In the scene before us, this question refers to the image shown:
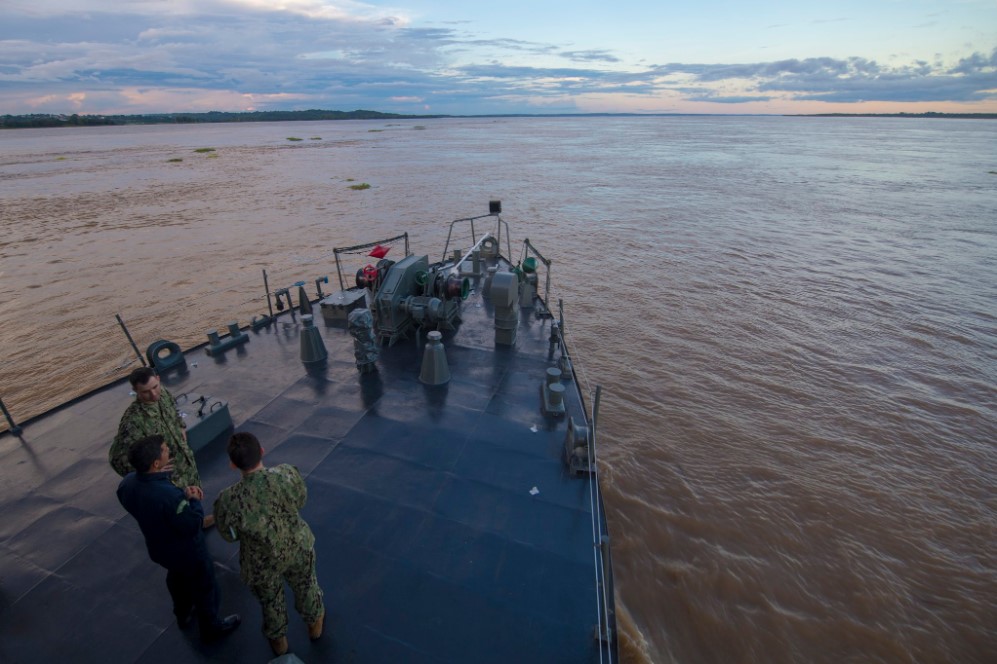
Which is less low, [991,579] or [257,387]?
[257,387]

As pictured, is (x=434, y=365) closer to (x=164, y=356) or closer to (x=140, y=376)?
(x=140, y=376)

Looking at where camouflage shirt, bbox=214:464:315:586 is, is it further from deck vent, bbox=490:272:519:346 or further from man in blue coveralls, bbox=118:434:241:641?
deck vent, bbox=490:272:519:346

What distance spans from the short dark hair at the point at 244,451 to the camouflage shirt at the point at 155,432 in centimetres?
160

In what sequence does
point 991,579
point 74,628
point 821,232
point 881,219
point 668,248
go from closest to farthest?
point 74,628 → point 991,579 → point 668,248 → point 821,232 → point 881,219

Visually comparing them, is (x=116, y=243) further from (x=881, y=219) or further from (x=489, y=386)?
(x=881, y=219)

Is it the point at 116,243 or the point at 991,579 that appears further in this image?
the point at 116,243

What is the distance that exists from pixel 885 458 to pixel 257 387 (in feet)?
44.2

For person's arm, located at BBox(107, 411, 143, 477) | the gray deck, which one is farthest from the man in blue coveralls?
person's arm, located at BBox(107, 411, 143, 477)

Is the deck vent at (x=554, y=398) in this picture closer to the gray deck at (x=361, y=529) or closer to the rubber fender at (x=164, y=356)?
the gray deck at (x=361, y=529)

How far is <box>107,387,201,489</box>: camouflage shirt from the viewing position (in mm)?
3939

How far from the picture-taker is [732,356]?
566 inches

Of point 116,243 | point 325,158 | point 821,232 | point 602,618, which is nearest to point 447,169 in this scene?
point 325,158

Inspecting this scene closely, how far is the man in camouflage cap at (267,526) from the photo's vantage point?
305 centimetres

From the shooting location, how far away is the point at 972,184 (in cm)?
4306
